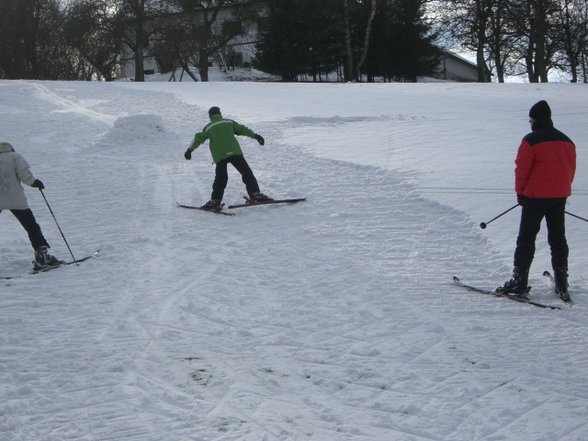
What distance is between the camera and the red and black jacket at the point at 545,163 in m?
6.20

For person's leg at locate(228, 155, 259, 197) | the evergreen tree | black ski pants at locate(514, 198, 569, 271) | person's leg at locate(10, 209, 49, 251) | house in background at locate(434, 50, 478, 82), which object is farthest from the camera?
house in background at locate(434, 50, 478, 82)

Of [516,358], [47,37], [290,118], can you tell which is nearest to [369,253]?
[516,358]

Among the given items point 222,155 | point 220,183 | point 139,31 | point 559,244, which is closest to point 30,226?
point 220,183

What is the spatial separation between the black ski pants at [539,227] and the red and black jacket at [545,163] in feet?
0.30

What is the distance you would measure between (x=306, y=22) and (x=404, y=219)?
34.6 meters

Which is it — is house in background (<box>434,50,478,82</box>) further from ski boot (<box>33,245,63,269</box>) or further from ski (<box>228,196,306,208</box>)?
ski boot (<box>33,245,63,269</box>)

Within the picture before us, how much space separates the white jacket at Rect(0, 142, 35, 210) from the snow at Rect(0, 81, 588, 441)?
0.75 m

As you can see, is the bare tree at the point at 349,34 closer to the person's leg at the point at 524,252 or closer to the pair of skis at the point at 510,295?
the pair of skis at the point at 510,295

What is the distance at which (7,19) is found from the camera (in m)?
43.5

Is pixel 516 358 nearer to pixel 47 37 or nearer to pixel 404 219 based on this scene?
pixel 404 219

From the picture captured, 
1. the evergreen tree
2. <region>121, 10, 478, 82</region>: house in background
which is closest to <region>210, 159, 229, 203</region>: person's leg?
the evergreen tree

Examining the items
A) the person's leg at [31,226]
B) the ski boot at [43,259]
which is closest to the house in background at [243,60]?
the person's leg at [31,226]

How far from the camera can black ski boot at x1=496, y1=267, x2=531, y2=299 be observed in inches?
251

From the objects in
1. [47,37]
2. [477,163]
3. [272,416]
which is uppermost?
[47,37]
